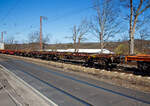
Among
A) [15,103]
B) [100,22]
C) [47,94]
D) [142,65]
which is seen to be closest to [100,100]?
[47,94]

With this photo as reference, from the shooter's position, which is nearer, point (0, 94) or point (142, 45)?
point (0, 94)

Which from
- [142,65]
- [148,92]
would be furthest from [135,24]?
[148,92]

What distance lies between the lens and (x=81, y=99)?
4809 mm

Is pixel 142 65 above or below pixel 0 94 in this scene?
above

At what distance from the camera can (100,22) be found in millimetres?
Result: 23781

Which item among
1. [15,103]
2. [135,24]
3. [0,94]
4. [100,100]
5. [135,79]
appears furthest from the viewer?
[135,24]

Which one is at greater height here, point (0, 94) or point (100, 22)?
point (100, 22)

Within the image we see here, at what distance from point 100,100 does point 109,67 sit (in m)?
6.72

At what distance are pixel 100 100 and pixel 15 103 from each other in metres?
3.05

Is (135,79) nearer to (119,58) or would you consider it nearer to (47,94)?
(119,58)

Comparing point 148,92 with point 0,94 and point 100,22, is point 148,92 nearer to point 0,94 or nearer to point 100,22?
point 0,94

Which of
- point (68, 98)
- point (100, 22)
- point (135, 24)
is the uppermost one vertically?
point (100, 22)

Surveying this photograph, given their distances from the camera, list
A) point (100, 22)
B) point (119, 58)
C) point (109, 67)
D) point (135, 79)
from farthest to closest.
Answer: point (100, 22) → point (109, 67) → point (119, 58) → point (135, 79)

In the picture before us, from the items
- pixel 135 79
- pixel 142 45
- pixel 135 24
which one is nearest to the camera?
pixel 135 79
